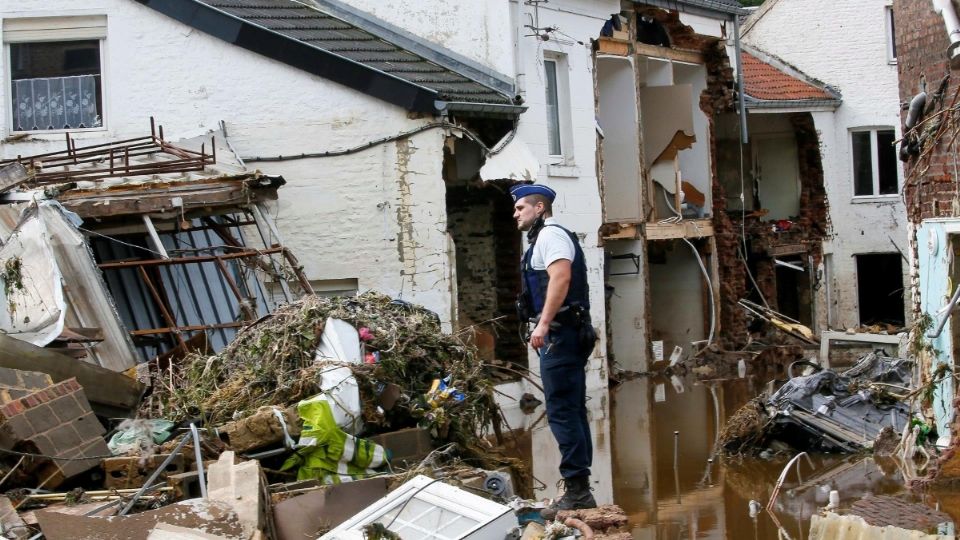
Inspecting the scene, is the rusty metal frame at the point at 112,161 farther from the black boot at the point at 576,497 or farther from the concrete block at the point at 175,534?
the black boot at the point at 576,497

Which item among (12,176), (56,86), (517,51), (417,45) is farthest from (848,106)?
(12,176)

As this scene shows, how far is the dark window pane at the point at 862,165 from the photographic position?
3197cm

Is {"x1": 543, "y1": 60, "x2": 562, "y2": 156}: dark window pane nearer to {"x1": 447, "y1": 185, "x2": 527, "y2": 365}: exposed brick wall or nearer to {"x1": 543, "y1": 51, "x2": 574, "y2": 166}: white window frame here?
{"x1": 543, "y1": 51, "x2": 574, "y2": 166}: white window frame

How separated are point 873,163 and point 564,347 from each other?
24.6 m

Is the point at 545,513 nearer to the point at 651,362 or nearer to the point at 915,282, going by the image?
the point at 915,282

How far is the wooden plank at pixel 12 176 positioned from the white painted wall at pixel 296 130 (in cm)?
324

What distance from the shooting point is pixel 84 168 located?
45.9 ft

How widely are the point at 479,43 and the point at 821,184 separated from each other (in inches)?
569

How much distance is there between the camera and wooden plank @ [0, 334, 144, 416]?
31.5 feet

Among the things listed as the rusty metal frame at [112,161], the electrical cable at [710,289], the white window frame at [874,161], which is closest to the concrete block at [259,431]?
the rusty metal frame at [112,161]

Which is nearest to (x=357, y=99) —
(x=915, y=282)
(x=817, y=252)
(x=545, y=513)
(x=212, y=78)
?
(x=212, y=78)

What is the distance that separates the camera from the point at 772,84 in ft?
101

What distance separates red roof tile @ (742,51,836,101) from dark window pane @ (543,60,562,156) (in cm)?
997

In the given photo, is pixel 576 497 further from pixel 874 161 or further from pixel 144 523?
pixel 874 161
